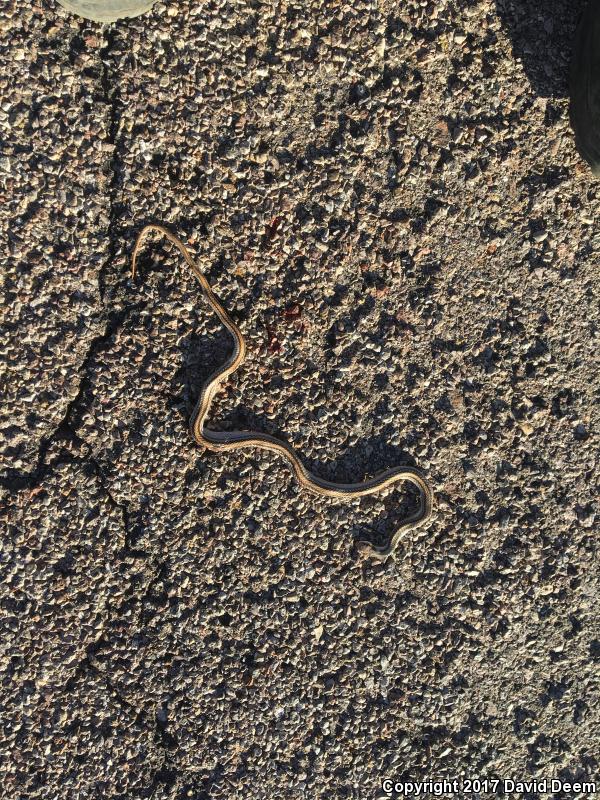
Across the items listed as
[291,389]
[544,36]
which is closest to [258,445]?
[291,389]

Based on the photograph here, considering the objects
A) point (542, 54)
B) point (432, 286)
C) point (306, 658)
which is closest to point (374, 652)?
point (306, 658)

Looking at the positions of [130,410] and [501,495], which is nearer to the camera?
[130,410]

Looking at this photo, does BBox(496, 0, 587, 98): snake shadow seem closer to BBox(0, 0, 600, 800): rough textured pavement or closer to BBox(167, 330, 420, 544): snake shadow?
BBox(0, 0, 600, 800): rough textured pavement

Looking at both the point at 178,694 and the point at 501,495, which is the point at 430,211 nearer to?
the point at 501,495

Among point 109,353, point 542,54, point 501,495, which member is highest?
point 542,54

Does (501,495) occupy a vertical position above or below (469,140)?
below
